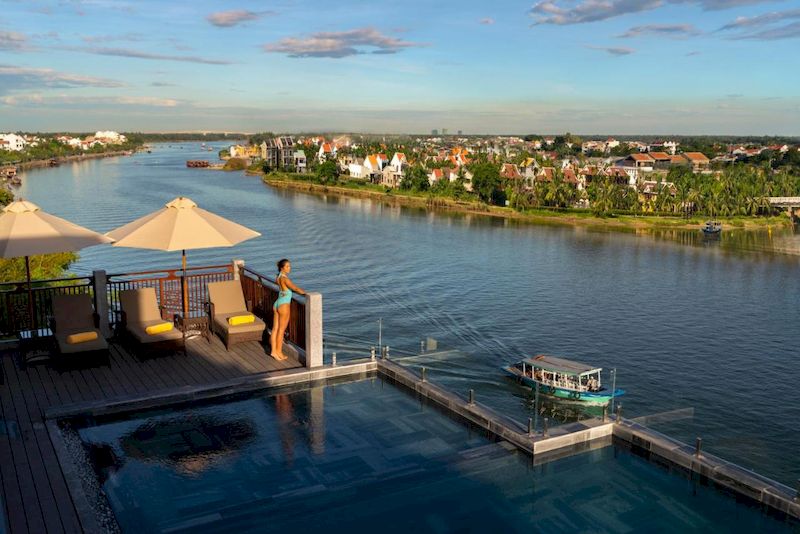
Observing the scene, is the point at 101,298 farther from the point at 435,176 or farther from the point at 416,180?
the point at 435,176

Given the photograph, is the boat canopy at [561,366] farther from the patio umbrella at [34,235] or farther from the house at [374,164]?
the house at [374,164]

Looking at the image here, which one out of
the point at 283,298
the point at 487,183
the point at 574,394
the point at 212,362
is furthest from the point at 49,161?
the point at 283,298

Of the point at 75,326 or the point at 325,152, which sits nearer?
the point at 75,326

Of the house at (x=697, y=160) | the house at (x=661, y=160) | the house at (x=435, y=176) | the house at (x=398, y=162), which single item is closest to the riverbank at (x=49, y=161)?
the house at (x=398, y=162)

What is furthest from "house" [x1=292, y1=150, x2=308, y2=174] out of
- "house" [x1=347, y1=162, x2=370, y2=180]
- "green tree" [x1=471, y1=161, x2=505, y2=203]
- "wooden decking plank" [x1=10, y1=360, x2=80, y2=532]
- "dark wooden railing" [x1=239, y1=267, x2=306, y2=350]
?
"wooden decking plank" [x1=10, y1=360, x2=80, y2=532]

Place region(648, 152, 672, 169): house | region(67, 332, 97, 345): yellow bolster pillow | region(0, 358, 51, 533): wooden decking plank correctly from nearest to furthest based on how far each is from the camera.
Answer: region(0, 358, 51, 533): wooden decking plank < region(67, 332, 97, 345): yellow bolster pillow < region(648, 152, 672, 169): house

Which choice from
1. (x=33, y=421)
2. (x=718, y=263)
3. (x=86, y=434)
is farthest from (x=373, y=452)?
(x=718, y=263)

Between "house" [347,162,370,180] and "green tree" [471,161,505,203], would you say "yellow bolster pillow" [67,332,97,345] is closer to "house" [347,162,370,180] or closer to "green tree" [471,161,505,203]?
"green tree" [471,161,505,203]
